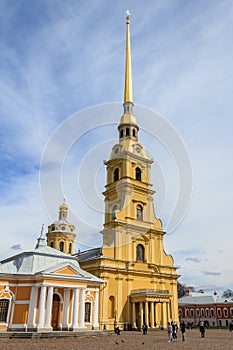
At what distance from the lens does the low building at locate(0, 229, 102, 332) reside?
83.6 ft

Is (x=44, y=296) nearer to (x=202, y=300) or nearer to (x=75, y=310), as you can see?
(x=75, y=310)

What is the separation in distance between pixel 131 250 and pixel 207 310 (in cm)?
3849

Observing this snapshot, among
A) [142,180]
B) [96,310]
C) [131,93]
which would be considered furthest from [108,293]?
[131,93]

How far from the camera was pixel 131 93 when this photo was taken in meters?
48.8

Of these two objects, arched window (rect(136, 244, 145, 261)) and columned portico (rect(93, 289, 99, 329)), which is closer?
columned portico (rect(93, 289, 99, 329))

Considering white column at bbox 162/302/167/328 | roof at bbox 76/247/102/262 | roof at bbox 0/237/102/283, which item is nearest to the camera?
roof at bbox 0/237/102/283

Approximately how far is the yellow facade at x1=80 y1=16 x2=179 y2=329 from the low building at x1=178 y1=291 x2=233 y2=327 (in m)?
Answer: 29.9

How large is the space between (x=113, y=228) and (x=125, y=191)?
538cm

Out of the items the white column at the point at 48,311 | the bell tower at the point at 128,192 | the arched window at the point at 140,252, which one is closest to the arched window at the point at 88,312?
the white column at the point at 48,311

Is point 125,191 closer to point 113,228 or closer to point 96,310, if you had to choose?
point 113,228

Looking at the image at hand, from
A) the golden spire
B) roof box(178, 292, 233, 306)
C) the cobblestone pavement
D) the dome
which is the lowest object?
the cobblestone pavement

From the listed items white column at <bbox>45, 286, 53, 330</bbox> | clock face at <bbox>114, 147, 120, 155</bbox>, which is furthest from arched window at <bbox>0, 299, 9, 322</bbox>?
clock face at <bbox>114, 147, 120, 155</bbox>

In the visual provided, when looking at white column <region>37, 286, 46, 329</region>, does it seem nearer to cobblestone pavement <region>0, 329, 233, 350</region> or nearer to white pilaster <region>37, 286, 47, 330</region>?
white pilaster <region>37, 286, 47, 330</region>

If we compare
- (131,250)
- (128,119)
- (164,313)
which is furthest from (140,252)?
(128,119)
